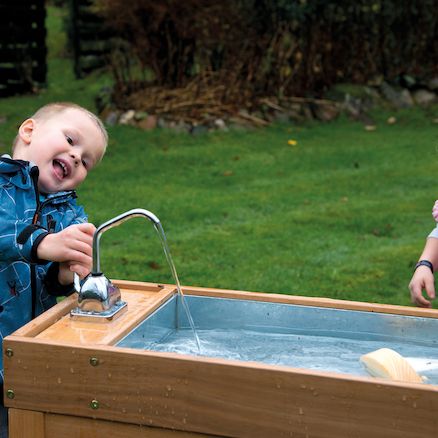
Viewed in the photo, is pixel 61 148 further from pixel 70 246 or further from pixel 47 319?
pixel 47 319

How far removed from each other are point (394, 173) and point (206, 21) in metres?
2.85

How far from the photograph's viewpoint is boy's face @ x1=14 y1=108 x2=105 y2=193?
242 centimetres

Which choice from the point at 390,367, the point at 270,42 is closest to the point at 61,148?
the point at 390,367

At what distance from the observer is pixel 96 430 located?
193cm

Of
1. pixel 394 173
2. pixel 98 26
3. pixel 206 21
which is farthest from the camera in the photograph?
pixel 98 26

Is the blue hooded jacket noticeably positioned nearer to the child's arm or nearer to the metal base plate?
the metal base plate

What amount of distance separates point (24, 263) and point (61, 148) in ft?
1.10

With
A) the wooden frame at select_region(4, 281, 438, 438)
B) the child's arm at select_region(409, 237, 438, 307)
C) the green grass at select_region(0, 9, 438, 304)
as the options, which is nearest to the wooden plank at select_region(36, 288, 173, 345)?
the wooden frame at select_region(4, 281, 438, 438)

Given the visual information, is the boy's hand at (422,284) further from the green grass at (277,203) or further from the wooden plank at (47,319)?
the green grass at (277,203)

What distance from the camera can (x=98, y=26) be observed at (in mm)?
13109

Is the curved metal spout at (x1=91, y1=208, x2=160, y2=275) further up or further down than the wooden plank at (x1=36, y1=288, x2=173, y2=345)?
further up

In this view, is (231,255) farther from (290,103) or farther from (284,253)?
(290,103)

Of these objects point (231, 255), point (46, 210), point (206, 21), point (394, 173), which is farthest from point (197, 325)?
point (206, 21)

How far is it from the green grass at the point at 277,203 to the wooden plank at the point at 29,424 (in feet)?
9.07
